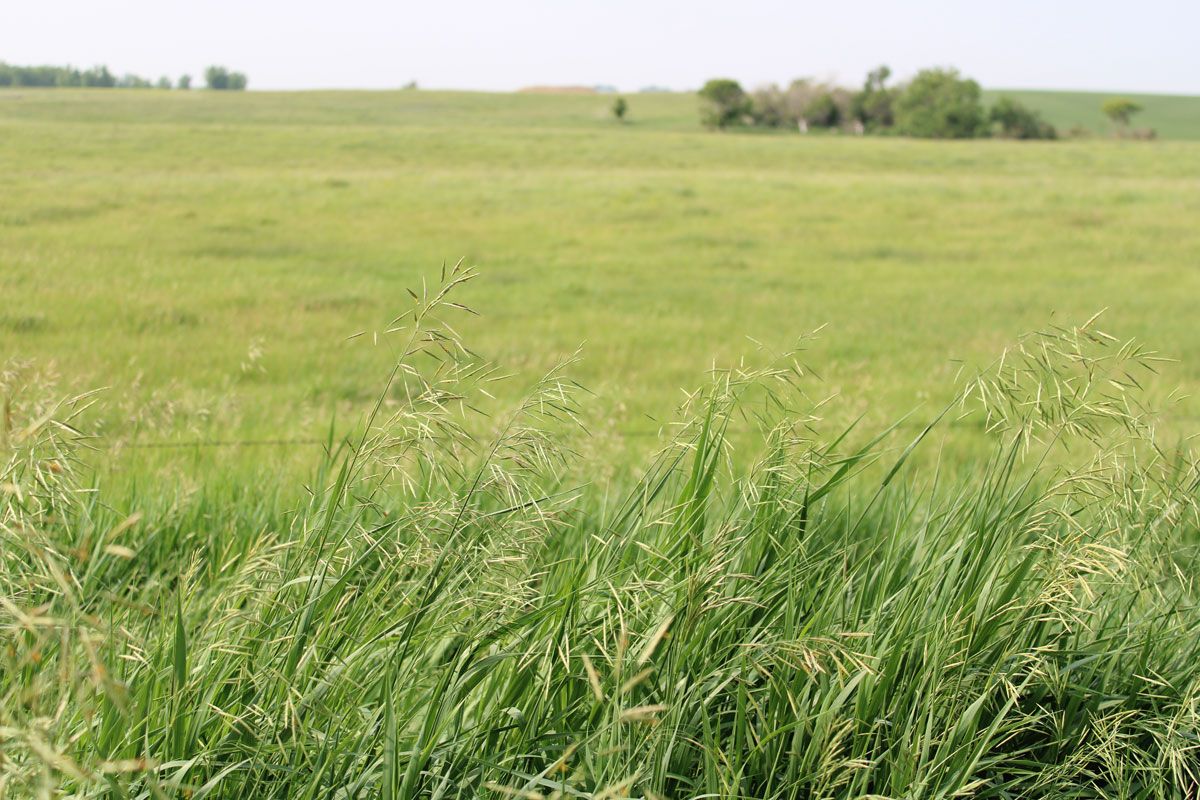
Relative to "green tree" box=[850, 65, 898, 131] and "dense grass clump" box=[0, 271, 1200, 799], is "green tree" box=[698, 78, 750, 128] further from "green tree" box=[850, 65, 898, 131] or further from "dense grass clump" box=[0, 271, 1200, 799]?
"dense grass clump" box=[0, 271, 1200, 799]

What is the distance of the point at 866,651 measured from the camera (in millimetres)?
2094

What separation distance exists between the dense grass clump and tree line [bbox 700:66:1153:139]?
62.0m

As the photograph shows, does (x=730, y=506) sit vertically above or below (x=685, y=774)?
above

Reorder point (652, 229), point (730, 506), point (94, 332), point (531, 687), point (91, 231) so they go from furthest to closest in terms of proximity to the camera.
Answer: point (652, 229), point (91, 231), point (94, 332), point (730, 506), point (531, 687)

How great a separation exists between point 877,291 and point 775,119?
54.6 metres

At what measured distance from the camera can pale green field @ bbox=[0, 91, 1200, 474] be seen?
7352mm

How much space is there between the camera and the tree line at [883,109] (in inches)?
2414

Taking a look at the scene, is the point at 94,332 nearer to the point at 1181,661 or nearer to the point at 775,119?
the point at 1181,661

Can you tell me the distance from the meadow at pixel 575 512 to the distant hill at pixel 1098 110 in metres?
64.3

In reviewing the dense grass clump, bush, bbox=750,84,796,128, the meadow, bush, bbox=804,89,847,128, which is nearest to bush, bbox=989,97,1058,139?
bush, bbox=804,89,847,128

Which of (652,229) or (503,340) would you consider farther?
(652,229)

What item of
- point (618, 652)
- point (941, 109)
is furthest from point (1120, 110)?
point (618, 652)

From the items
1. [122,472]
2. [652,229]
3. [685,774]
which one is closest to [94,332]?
[122,472]

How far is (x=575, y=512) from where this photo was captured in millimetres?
3061
